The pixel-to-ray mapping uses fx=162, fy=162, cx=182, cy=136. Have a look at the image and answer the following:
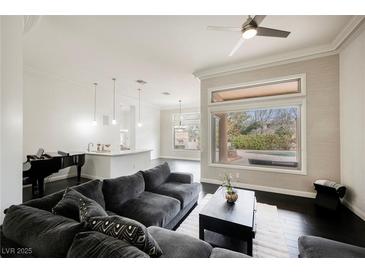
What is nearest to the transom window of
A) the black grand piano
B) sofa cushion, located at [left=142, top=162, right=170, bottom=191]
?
sofa cushion, located at [left=142, top=162, right=170, bottom=191]

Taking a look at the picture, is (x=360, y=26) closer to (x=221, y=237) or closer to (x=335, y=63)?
(x=335, y=63)

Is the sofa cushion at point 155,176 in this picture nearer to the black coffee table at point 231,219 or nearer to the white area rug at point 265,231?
the white area rug at point 265,231

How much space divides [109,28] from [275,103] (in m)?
3.78

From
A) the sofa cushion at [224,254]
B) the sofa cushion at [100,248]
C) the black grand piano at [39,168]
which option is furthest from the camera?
the black grand piano at [39,168]

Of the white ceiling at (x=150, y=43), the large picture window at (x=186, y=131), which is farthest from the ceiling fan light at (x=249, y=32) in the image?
the large picture window at (x=186, y=131)

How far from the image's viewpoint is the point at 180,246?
1299mm

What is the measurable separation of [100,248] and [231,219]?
1389 millimetres

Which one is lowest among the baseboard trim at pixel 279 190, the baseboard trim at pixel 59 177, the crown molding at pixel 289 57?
the baseboard trim at pixel 279 190

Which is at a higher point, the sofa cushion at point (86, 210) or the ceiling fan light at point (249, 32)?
the ceiling fan light at point (249, 32)

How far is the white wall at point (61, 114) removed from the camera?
4.31m

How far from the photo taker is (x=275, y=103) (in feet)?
12.7

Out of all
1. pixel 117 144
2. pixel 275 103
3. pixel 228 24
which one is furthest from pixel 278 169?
pixel 117 144

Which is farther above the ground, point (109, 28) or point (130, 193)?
point (109, 28)

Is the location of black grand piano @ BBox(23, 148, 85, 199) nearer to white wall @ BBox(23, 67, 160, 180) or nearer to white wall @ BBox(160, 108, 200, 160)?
white wall @ BBox(23, 67, 160, 180)
